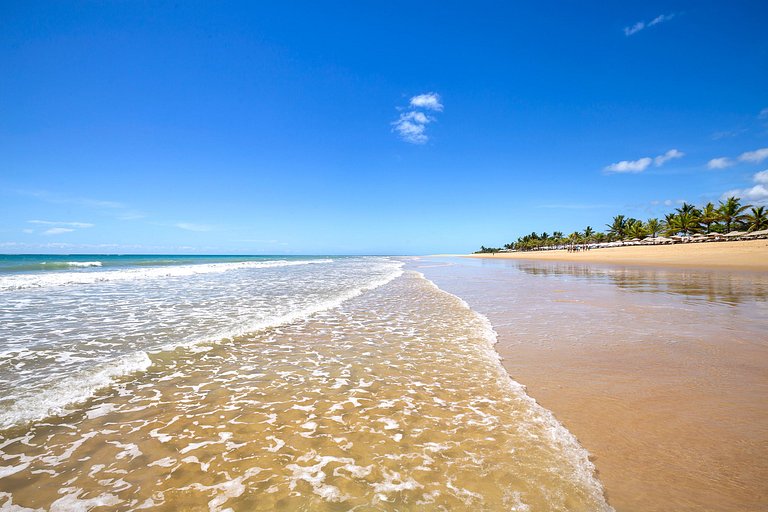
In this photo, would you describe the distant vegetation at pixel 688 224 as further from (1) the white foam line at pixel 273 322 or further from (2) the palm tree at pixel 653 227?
(1) the white foam line at pixel 273 322

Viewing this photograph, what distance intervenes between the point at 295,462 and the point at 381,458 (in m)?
0.90

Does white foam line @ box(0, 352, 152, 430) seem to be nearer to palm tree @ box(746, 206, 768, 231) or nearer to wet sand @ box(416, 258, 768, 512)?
wet sand @ box(416, 258, 768, 512)

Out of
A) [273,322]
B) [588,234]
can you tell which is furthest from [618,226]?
[273,322]

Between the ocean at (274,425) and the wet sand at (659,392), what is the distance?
1.34 feet

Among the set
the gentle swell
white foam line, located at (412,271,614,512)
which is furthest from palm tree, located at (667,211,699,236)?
the gentle swell

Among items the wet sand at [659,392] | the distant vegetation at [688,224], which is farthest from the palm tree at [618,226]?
the wet sand at [659,392]

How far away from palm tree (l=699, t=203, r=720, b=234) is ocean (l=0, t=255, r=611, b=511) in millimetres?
86536

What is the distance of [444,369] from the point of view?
→ 21.4 ft

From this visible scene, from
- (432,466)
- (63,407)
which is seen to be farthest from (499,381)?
(63,407)

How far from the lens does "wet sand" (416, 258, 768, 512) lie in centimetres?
321

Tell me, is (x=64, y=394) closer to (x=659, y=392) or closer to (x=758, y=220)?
(x=659, y=392)

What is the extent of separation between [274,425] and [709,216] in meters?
93.5

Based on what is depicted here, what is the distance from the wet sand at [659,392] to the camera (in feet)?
10.5

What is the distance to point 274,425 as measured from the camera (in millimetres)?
4469
